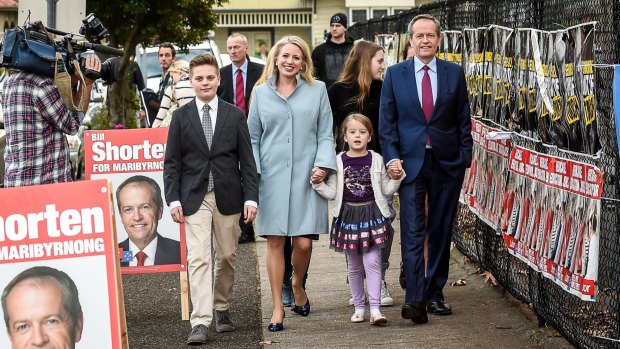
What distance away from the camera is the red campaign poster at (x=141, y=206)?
9430 mm

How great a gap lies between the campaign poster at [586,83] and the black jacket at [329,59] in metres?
7.91

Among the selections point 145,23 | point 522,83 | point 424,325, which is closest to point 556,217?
point 522,83

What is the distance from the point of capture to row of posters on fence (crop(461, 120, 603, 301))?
22.1 ft

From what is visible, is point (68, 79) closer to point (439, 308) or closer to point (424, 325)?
point (424, 325)

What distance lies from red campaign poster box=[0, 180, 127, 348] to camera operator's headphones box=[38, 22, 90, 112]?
205 centimetres

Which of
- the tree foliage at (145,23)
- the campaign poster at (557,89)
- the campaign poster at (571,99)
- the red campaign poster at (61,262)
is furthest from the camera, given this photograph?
the tree foliage at (145,23)

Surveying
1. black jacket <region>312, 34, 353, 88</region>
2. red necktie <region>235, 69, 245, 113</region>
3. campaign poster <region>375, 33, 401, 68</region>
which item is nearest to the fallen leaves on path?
red necktie <region>235, 69, 245, 113</region>

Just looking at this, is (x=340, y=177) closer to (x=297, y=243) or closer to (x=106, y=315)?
(x=297, y=243)

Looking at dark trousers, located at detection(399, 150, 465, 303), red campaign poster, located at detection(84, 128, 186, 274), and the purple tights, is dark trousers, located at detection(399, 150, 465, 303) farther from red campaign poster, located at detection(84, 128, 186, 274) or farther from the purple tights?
red campaign poster, located at detection(84, 128, 186, 274)

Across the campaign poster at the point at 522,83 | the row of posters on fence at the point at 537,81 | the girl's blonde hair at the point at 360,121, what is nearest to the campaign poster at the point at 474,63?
the row of posters on fence at the point at 537,81

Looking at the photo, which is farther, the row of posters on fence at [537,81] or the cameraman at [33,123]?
the cameraman at [33,123]

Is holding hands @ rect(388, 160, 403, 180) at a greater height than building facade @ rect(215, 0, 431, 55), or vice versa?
building facade @ rect(215, 0, 431, 55)

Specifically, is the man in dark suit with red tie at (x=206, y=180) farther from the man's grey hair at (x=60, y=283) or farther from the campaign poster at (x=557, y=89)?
the man's grey hair at (x=60, y=283)

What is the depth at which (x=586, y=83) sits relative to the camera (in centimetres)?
687
